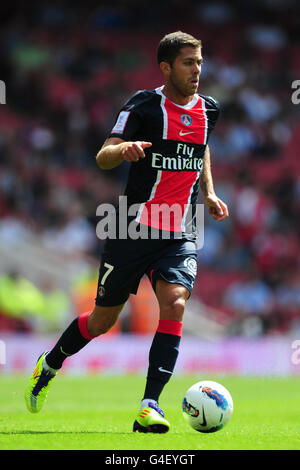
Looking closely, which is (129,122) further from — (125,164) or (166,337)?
(125,164)

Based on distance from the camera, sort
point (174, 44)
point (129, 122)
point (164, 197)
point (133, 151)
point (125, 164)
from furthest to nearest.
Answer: point (125, 164) → point (164, 197) → point (174, 44) → point (129, 122) → point (133, 151)

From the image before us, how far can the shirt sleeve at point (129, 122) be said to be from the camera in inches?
226

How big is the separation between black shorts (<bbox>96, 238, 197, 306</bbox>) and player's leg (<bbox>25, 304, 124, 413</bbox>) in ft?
0.44

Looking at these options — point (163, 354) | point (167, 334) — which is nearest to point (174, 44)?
point (167, 334)

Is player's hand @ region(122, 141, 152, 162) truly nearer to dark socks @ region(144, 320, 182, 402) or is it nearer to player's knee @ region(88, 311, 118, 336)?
dark socks @ region(144, 320, 182, 402)

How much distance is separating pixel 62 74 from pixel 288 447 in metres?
19.9

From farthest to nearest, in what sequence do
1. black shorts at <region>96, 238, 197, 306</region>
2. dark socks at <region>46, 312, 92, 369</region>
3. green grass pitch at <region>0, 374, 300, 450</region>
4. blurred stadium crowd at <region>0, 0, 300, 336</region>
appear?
blurred stadium crowd at <region>0, 0, 300, 336</region>
dark socks at <region>46, 312, 92, 369</region>
black shorts at <region>96, 238, 197, 306</region>
green grass pitch at <region>0, 374, 300, 450</region>

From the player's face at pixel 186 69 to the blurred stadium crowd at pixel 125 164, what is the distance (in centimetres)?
1055

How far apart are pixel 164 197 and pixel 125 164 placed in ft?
47.7

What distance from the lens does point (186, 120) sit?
6.05m

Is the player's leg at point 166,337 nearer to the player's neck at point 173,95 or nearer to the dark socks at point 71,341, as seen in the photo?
the dark socks at point 71,341

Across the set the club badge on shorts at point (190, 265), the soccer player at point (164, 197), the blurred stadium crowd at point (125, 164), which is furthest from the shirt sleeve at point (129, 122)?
the blurred stadium crowd at point (125, 164)

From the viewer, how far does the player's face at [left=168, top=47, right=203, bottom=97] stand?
587 cm

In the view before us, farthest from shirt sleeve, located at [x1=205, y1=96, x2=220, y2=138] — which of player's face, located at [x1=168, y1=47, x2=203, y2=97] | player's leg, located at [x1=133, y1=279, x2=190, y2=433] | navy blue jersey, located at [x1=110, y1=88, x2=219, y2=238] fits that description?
player's leg, located at [x1=133, y1=279, x2=190, y2=433]
